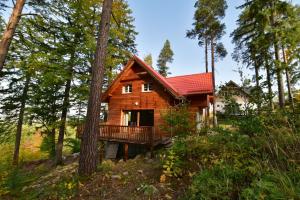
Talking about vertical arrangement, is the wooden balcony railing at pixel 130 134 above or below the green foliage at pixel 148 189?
above

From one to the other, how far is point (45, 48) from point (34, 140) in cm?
1725

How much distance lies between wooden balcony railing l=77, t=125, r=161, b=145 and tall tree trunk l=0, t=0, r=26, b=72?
5.54 meters

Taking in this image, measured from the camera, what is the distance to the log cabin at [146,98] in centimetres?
1166

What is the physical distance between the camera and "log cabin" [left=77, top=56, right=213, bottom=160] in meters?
11.7

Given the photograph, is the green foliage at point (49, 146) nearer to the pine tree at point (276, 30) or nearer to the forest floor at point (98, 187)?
the forest floor at point (98, 187)

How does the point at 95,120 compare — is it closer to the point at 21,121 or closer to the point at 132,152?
the point at 132,152

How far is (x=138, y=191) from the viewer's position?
15.8 ft

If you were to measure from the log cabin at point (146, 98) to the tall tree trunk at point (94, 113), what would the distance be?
4903mm

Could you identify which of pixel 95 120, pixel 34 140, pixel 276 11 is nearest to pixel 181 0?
pixel 276 11

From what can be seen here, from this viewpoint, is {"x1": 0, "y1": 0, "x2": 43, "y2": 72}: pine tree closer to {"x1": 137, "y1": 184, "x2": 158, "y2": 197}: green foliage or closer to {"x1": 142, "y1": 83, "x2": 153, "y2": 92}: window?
{"x1": 137, "y1": 184, "x2": 158, "y2": 197}: green foliage

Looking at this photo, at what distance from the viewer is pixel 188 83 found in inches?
572

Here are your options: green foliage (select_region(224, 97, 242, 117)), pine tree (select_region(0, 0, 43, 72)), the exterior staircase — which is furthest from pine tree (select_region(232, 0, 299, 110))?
pine tree (select_region(0, 0, 43, 72))

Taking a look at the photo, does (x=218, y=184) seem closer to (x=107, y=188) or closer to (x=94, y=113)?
(x=107, y=188)

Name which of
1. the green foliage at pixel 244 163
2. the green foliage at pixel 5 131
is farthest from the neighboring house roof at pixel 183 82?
the green foliage at pixel 5 131
